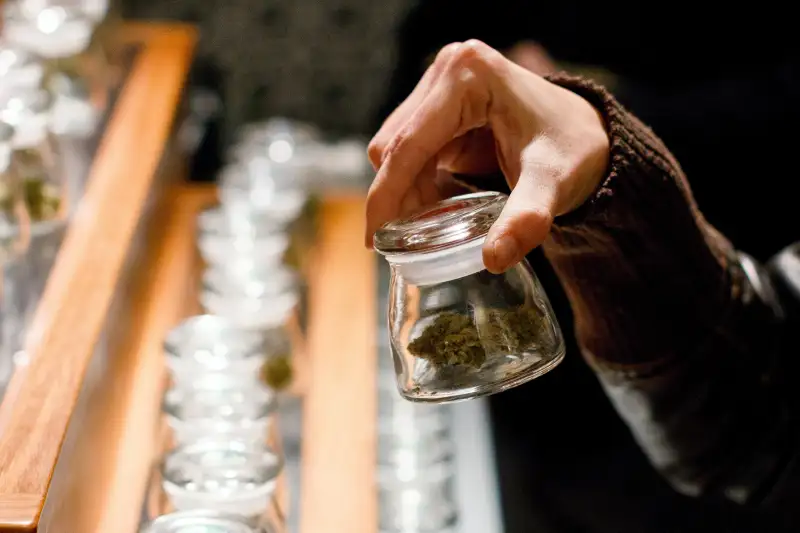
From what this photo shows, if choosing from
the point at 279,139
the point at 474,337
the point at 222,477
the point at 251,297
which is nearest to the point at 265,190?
the point at 279,139

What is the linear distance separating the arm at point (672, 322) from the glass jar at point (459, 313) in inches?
5.3

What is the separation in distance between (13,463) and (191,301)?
0.73 meters

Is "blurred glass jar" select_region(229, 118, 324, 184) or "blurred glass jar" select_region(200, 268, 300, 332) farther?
"blurred glass jar" select_region(229, 118, 324, 184)

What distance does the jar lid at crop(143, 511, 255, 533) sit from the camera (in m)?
0.94

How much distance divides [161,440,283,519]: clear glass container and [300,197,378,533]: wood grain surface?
18 cm

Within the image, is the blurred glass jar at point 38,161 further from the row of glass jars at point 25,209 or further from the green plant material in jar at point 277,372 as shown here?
the green plant material in jar at point 277,372

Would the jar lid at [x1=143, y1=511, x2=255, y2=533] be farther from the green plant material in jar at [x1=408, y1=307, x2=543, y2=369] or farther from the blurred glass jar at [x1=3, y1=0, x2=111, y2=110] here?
the blurred glass jar at [x1=3, y1=0, x2=111, y2=110]

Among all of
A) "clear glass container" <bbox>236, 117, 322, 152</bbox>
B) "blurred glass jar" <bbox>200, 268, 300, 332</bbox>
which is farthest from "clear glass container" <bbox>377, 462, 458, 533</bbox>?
"clear glass container" <bbox>236, 117, 322, 152</bbox>

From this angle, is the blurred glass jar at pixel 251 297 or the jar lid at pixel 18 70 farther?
the blurred glass jar at pixel 251 297

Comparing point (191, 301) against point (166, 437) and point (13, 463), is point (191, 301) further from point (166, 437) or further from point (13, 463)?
point (13, 463)

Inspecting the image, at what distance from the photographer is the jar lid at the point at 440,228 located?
0.81 m

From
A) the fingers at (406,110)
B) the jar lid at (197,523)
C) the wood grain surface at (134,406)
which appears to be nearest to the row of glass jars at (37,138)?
the wood grain surface at (134,406)

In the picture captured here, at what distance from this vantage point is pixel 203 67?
3416mm

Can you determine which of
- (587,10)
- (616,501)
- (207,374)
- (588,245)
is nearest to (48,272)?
(207,374)
